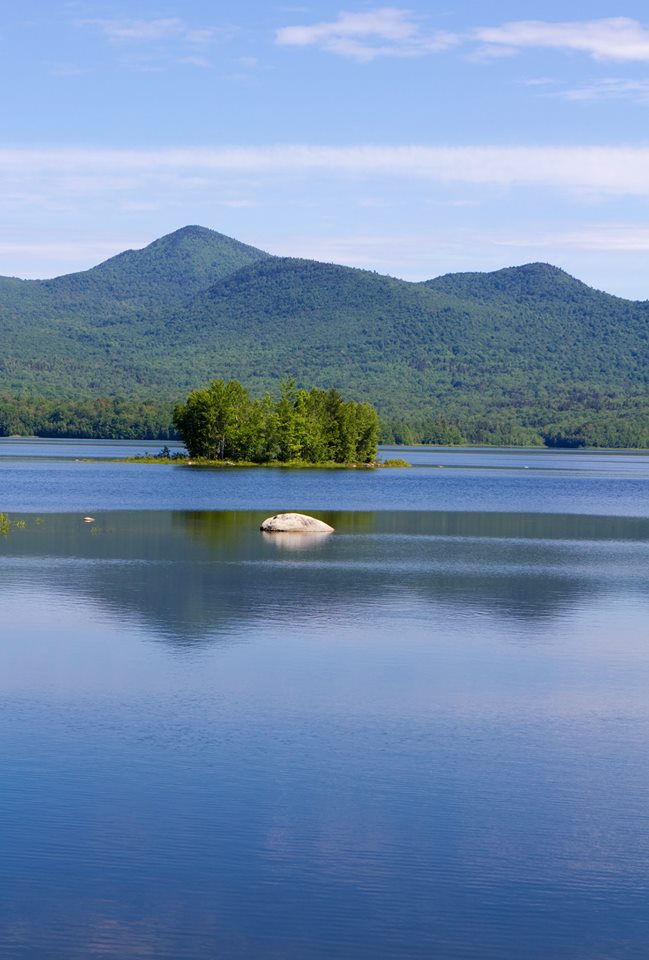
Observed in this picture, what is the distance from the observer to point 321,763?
1997 cm

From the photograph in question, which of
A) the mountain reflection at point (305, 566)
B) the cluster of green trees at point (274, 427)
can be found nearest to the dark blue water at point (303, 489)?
the cluster of green trees at point (274, 427)

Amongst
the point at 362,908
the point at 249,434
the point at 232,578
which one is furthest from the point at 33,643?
the point at 249,434

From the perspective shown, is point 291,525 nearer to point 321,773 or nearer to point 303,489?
point 321,773

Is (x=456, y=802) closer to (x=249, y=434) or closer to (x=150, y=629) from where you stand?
(x=150, y=629)

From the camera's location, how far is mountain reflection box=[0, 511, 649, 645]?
119 ft

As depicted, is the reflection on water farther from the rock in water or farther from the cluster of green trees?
the cluster of green trees

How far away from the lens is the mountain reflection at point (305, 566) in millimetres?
36344

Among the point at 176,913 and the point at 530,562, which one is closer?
the point at 176,913

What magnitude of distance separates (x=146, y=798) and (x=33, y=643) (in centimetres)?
1240

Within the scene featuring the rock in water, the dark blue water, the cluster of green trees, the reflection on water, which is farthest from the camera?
the cluster of green trees

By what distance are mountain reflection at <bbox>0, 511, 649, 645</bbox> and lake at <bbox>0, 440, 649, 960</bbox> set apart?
0.87 ft

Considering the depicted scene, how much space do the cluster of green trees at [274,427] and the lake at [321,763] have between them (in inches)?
4107

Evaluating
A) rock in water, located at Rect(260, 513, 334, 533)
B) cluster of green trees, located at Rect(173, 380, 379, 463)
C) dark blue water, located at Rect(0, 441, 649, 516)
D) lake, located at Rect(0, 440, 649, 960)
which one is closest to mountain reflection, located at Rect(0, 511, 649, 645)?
lake, located at Rect(0, 440, 649, 960)

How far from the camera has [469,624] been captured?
33844 mm
